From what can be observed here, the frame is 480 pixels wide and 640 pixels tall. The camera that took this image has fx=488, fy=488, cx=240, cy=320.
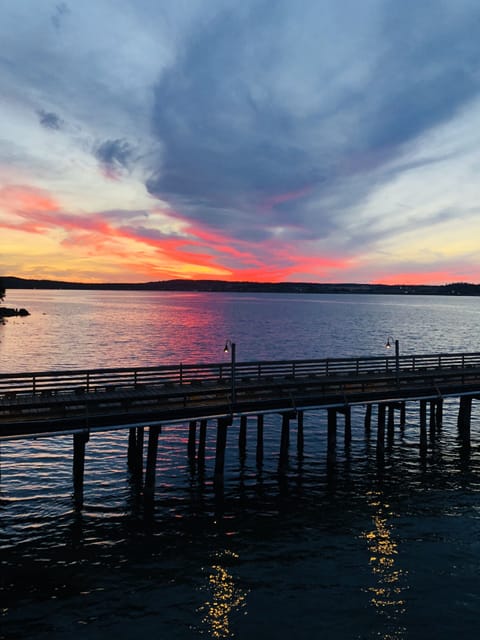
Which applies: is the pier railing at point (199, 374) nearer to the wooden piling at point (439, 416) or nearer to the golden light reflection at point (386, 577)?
the wooden piling at point (439, 416)

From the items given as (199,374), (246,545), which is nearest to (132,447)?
(199,374)

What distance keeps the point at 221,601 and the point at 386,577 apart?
5956 millimetres

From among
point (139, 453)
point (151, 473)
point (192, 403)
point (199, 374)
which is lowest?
point (151, 473)

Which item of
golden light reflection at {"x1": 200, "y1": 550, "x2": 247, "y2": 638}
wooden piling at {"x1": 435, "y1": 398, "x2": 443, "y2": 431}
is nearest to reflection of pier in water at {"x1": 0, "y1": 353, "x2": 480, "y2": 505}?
wooden piling at {"x1": 435, "y1": 398, "x2": 443, "y2": 431}

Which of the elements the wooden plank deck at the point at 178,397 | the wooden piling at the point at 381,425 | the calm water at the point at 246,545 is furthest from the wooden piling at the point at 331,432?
the wooden piling at the point at 381,425

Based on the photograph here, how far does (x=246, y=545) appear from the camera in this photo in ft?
63.8

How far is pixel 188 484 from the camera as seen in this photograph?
85.0ft

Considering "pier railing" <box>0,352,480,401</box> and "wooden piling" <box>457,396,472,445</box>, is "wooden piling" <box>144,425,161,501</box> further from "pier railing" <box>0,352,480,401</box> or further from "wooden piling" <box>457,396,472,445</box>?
"wooden piling" <box>457,396,472,445</box>

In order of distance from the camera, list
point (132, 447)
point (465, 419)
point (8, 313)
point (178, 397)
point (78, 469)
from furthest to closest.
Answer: point (8, 313) < point (465, 419) < point (132, 447) < point (178, 397) < point (78, 469)

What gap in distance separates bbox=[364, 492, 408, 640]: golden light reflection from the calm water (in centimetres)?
6

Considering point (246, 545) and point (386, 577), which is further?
point (246, 545)

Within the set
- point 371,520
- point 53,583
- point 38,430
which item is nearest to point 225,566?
point 53,583

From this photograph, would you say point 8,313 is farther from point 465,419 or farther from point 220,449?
point 465,419

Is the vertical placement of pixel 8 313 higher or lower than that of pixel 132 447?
higher
